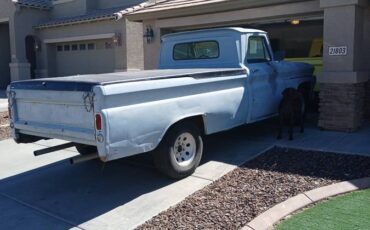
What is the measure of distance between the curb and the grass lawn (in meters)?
0.10

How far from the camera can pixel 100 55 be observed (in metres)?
18.6

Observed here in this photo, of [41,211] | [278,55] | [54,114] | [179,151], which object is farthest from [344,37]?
[41,211]

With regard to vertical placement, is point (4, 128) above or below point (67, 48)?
below

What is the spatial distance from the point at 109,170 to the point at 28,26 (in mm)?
16916

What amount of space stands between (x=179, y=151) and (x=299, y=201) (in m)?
1.82

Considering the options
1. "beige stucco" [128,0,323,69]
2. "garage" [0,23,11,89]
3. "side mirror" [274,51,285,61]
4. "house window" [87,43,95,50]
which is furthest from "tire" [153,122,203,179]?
"garage" [0,23,11,89]

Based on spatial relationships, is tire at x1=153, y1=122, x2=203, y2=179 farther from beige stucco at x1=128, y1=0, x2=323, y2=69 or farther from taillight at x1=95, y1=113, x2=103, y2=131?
beige stucco at x1=128, y1=0, x2=323, y2=69

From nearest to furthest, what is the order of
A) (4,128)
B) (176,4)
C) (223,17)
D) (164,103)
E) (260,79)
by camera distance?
(164,103) < (260,79) < (223,17) < (4,128) < (176,4)

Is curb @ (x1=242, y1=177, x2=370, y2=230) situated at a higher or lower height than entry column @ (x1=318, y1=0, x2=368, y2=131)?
lower

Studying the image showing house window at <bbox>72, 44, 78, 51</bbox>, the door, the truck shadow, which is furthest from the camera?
house window at <bbox>72, 44, 78, 51</bbox>

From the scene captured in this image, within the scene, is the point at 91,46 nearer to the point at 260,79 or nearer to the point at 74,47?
the point at 74,47

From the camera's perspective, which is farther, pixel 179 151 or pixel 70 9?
pixel 70 9

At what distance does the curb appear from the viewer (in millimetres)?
4493

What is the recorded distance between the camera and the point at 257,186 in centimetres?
555
